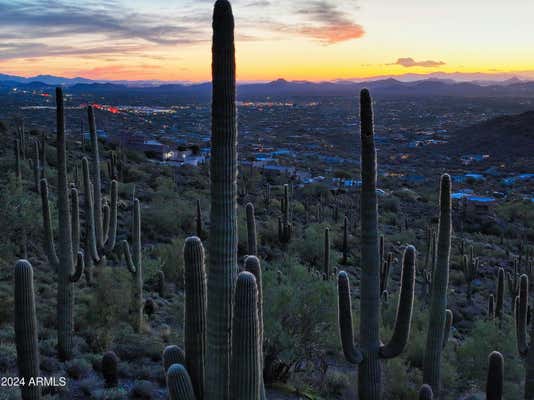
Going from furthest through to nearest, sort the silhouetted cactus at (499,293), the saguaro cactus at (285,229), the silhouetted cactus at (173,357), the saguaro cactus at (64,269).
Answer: the saguaro cactus at (285,229) < the silhouetted cactus at (499,293) < the saguaro cactus at (64,269) < the silhouetted cactus at (173,357)

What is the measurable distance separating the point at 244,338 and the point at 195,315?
3.68 feet

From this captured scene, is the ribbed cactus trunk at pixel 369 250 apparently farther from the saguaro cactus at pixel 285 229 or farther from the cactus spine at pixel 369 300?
the saguaro cactus at pixel 285 229

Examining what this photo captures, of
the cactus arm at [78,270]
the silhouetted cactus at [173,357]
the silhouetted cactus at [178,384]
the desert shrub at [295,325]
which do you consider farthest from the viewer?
the desert shrub at [295,325]

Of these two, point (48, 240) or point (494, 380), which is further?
point (48, 240)

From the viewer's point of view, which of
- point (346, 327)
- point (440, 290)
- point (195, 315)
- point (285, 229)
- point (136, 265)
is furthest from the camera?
point (285, 229)

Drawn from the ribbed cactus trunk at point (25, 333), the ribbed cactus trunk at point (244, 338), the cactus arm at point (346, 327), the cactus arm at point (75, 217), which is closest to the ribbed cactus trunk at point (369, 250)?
the cactus arm at point (346, 327)

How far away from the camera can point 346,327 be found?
9305mm

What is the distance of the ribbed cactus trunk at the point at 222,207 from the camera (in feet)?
17.9

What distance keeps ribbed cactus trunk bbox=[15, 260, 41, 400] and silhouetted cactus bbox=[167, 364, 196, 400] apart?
9.84 feet

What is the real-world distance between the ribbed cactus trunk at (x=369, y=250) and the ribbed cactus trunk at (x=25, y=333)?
5.46 meters

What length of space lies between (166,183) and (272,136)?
9998 cm

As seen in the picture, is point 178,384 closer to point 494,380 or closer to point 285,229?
point 494,380

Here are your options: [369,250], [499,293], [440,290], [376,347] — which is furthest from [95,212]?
[499,293]

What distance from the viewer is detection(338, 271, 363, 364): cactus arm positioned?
355 inches
